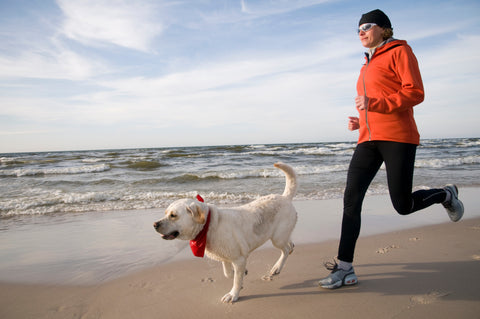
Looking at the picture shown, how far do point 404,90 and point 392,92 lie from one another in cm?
23

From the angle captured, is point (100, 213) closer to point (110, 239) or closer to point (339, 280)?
point (110, 239)

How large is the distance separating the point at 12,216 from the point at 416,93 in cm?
797

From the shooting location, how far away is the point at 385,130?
2.54 metres

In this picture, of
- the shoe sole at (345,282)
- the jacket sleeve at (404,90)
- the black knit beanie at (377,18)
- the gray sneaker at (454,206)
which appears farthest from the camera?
the gray sneaker at (454,206)

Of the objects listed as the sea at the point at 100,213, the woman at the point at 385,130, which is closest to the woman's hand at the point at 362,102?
the woman at the point at 385,130

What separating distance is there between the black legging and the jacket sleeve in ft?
1.14

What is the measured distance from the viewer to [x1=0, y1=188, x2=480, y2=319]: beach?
2500mm

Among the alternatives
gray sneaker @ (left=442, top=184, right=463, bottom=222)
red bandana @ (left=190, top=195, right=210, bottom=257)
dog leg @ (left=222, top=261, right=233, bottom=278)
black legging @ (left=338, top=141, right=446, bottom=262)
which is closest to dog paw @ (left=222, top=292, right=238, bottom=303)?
dog leg @ (left=222, top=261, right=233, bottom=278)

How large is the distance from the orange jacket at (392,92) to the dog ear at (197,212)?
1.71 m

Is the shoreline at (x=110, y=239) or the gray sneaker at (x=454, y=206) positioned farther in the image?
the shoreline at (x=110, y=239)

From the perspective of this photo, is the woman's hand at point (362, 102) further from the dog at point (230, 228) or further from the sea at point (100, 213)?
the sea at point (100, 213)

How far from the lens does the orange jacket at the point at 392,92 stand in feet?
7.69

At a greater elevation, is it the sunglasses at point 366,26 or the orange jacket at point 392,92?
the sunglasses at point 366,26

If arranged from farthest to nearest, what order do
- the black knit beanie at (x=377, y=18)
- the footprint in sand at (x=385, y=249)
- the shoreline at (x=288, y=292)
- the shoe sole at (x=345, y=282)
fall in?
the footprint in sand at (x=385, y=249)
the shoe sole at (x=345, y=282)
the black knit beanie at (x=377, y=18)
the shoreline at (x=288, y=292)
